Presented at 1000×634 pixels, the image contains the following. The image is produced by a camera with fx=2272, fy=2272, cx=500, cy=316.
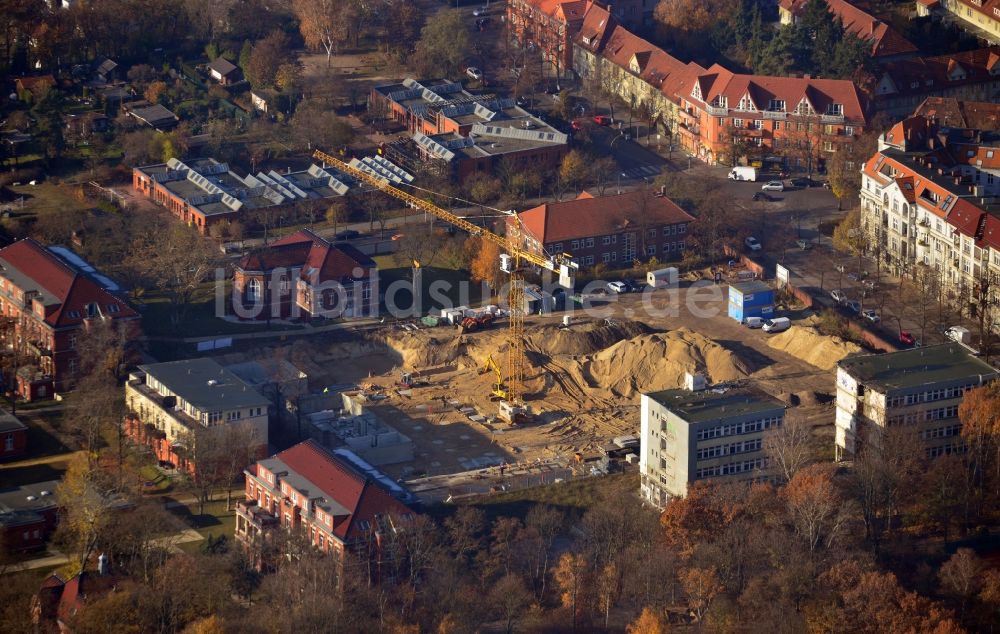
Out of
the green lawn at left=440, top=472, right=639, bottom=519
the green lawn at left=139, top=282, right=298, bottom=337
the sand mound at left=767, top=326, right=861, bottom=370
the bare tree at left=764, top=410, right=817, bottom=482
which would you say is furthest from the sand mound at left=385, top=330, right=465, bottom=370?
the bare tree at left=764, top=410, right=817, bottom=482

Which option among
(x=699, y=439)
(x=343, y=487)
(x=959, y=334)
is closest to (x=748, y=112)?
(x=959, y=334)

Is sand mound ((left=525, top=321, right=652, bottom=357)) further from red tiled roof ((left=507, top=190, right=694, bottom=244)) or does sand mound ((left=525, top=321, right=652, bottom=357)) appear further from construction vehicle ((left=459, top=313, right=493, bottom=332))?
red tiled roof ((left=507, top=190, right=694, bottom=244))

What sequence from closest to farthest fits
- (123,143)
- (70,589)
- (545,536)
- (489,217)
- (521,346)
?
(70,589) → (545,536) → (521,346) → (489,217) → (123,143)

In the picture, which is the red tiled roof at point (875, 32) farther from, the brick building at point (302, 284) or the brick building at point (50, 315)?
the brick building at point (50, 315)

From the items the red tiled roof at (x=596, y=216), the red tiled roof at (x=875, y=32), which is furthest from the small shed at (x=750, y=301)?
the red tiled roof at (x=875, y=32)

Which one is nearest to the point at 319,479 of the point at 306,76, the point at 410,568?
the point at 410,568

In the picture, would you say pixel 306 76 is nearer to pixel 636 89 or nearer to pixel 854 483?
pixel 636 89
